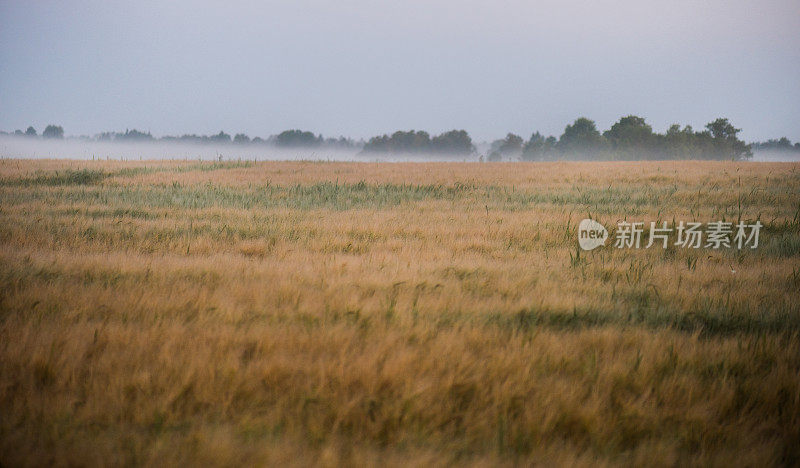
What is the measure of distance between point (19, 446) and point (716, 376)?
3.50 meters

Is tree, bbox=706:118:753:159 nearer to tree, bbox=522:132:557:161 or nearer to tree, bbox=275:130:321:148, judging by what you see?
tree, bbox=522:132:557:161

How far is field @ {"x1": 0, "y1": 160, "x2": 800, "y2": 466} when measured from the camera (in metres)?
1.96

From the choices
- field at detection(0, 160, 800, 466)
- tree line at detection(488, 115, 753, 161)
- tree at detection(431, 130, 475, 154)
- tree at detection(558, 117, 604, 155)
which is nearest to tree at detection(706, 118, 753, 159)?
tree line at detection(488, 115, 753, 161)

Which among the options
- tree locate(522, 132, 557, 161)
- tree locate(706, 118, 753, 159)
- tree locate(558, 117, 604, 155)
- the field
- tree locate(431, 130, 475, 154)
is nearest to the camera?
the field

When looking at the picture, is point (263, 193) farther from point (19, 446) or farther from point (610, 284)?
point (19, 446)

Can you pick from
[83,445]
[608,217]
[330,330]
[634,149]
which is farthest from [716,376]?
[634,149]

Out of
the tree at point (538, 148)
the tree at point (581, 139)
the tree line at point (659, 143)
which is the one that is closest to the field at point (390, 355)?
the tree line at point (659, 143)

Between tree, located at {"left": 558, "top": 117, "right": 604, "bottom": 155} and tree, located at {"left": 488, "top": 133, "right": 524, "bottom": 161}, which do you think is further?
tree, located at {"left": 488, "top": 133, "right": 524, "bottom": 161}

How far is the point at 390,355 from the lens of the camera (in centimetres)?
264

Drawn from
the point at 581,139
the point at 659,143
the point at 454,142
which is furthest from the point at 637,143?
the point at 454,142

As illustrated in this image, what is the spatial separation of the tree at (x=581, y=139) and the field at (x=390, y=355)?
279 feet

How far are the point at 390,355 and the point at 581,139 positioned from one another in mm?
91230

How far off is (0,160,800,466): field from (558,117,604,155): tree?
279 ft

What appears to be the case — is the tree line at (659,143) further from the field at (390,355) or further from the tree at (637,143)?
the field at (390,355)
